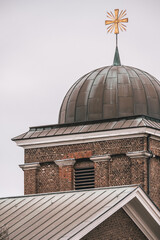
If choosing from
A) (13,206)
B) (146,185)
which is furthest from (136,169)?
(13,206)

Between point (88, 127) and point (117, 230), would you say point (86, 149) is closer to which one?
point (88, 127)

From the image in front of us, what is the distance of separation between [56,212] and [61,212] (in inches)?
9.9

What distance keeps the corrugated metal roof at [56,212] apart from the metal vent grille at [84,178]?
6.58m

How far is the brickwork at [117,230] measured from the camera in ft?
118

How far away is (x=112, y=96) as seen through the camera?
156 ft

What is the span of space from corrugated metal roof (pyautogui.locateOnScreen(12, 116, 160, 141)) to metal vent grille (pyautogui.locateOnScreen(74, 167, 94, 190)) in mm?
1663

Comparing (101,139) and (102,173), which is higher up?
(101,139)

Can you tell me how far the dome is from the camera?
47312 millimetres

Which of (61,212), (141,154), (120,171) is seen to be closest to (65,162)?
(120,171)

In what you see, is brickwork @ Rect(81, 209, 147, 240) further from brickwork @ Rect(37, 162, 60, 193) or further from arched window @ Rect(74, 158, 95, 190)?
brickwork @ Rect(37, 162, 60, 193)

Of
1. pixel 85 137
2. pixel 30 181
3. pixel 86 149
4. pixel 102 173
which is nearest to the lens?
pixel 102 173

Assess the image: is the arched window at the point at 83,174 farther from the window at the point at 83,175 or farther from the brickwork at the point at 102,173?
the brickwork at the point at 102,173

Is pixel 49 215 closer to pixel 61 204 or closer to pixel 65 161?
pixel 61 204

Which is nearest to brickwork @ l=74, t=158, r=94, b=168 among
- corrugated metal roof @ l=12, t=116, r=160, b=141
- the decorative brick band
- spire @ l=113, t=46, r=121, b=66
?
the decorative brick band
